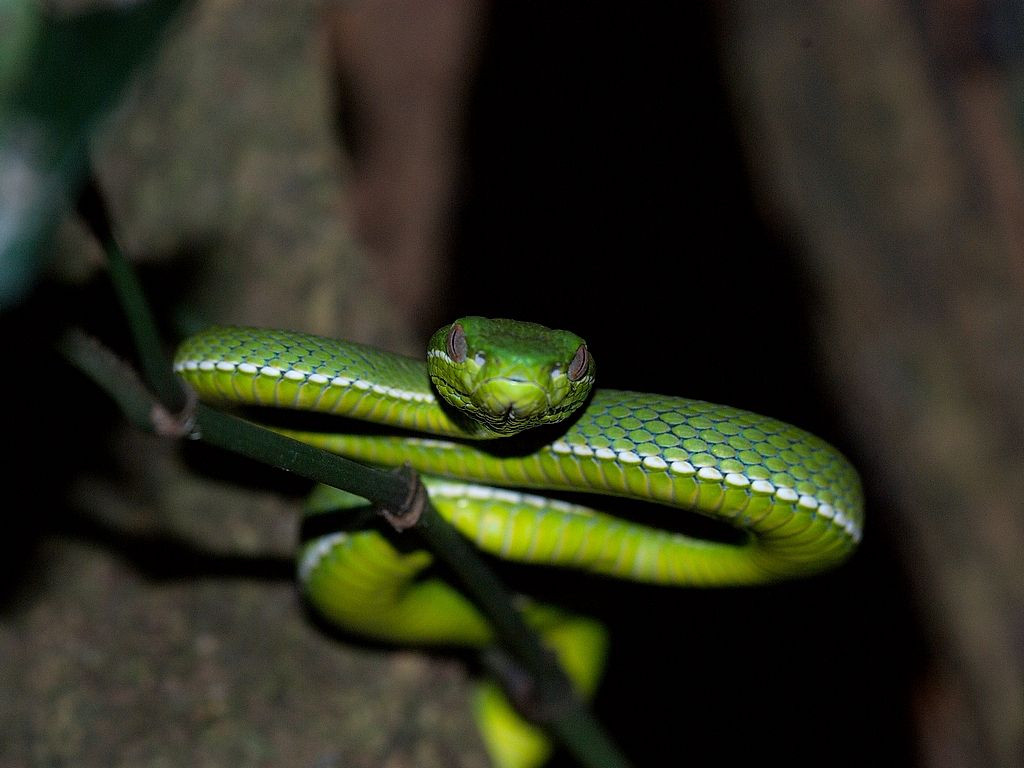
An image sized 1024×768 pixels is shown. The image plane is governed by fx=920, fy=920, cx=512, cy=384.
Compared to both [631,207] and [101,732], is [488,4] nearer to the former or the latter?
[631,207]

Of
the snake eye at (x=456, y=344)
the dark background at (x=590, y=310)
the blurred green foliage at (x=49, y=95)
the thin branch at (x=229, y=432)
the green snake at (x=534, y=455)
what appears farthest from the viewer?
the dark background at (x=590, y=310)

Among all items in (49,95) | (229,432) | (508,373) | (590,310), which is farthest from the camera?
(590,310)

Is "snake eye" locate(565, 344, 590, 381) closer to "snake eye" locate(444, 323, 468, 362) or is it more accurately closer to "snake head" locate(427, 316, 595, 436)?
"snake head" locate(427, 316, 595, 436)

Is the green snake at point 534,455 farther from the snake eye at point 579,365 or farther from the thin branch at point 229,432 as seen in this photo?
the thin branch at point 229,432

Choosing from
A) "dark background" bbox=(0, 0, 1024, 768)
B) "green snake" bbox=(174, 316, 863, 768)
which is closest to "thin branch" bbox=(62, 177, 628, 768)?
"green snake" bbox=(174, 316, 863, 768)

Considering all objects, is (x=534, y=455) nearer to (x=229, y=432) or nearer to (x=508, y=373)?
(x=508, y=373)

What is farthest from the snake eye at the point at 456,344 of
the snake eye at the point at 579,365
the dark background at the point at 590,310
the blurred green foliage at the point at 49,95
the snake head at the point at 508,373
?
the blurred green foliage at the point at 49,95

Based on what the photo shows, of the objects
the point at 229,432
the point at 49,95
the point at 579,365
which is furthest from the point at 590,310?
the point at 49,95

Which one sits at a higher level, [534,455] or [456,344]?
[456,344]
